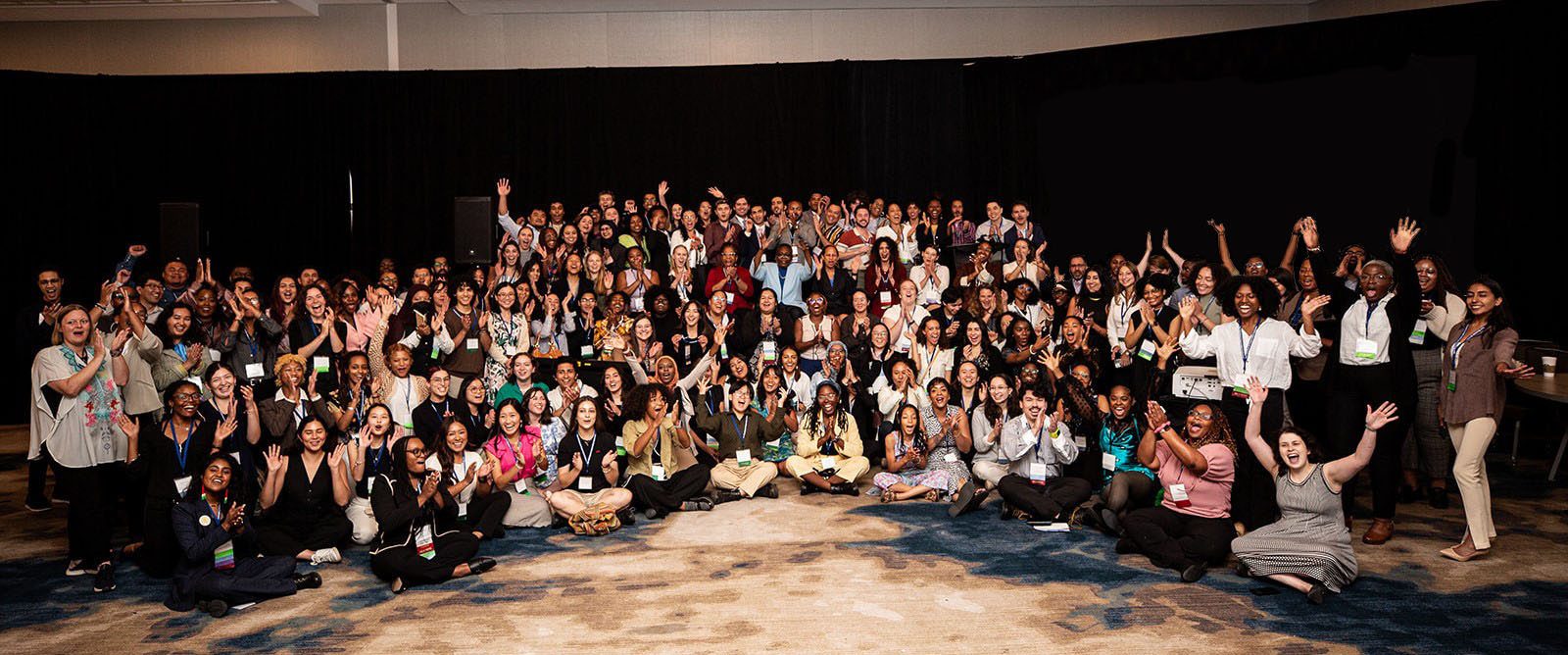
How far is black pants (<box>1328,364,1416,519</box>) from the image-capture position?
543 cm

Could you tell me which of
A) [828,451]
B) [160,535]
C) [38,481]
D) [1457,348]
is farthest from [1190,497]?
[38,481]

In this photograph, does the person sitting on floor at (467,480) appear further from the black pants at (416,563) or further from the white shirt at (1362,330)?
the white shirt at (1362,330)

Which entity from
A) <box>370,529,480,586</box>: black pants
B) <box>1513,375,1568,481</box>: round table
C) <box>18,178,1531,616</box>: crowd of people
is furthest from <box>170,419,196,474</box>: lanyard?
<box>1513,375,1568,481</box>: round table

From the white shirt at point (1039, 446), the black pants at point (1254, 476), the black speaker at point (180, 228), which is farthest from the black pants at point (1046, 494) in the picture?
the black speaker at point (180, 228)

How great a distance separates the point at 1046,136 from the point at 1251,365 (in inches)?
214

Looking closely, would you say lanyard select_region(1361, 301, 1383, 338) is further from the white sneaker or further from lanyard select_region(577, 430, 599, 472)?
the white sneaker

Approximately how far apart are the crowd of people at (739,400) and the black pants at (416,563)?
0.05ft

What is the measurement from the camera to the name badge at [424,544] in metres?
5.09

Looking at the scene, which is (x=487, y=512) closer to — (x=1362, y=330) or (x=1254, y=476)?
(x=1254, y=476)

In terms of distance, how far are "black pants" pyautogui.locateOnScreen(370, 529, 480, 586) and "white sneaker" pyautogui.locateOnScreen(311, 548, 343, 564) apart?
276 millimetres

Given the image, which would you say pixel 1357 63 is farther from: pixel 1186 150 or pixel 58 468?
pixel 58 468

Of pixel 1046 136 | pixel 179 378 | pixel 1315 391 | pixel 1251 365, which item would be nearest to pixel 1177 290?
pixel 1315 391

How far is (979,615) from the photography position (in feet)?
15.0

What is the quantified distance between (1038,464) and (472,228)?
7158 millimetres
